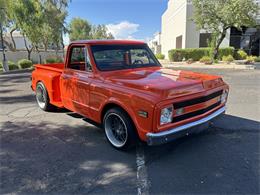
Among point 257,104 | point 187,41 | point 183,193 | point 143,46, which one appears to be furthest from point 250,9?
point 183,193

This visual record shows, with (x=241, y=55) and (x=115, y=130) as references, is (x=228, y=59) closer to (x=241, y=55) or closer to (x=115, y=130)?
(x=241, y=55)

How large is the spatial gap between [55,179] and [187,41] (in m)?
24.2

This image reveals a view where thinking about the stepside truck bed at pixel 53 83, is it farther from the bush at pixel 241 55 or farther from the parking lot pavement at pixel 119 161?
the bush at pixel 241 55

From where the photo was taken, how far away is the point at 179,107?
329 cm

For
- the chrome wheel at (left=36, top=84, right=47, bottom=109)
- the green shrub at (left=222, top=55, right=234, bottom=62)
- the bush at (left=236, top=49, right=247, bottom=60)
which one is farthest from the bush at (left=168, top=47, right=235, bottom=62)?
the chrome wheel at (left=36, top=84, right=47, bottom=109)

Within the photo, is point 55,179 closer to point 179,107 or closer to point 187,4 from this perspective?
point 179,107

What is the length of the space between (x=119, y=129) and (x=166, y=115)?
1115 millimetres

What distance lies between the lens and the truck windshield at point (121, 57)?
4.36 meters

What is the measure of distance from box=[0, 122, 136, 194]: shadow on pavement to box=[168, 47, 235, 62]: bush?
19916 mm

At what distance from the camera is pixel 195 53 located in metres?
22.8

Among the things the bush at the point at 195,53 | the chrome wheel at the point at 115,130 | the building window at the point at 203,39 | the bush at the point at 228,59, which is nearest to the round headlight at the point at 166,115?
the chrome wheel at the point at 115,130

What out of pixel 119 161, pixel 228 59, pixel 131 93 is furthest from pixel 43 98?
pixel 228 59

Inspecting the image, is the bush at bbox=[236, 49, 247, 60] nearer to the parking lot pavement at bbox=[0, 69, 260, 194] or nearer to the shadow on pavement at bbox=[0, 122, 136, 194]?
the parking lot pavement at bbox=[0, 69, 260, 194]

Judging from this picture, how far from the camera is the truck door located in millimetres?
4359
